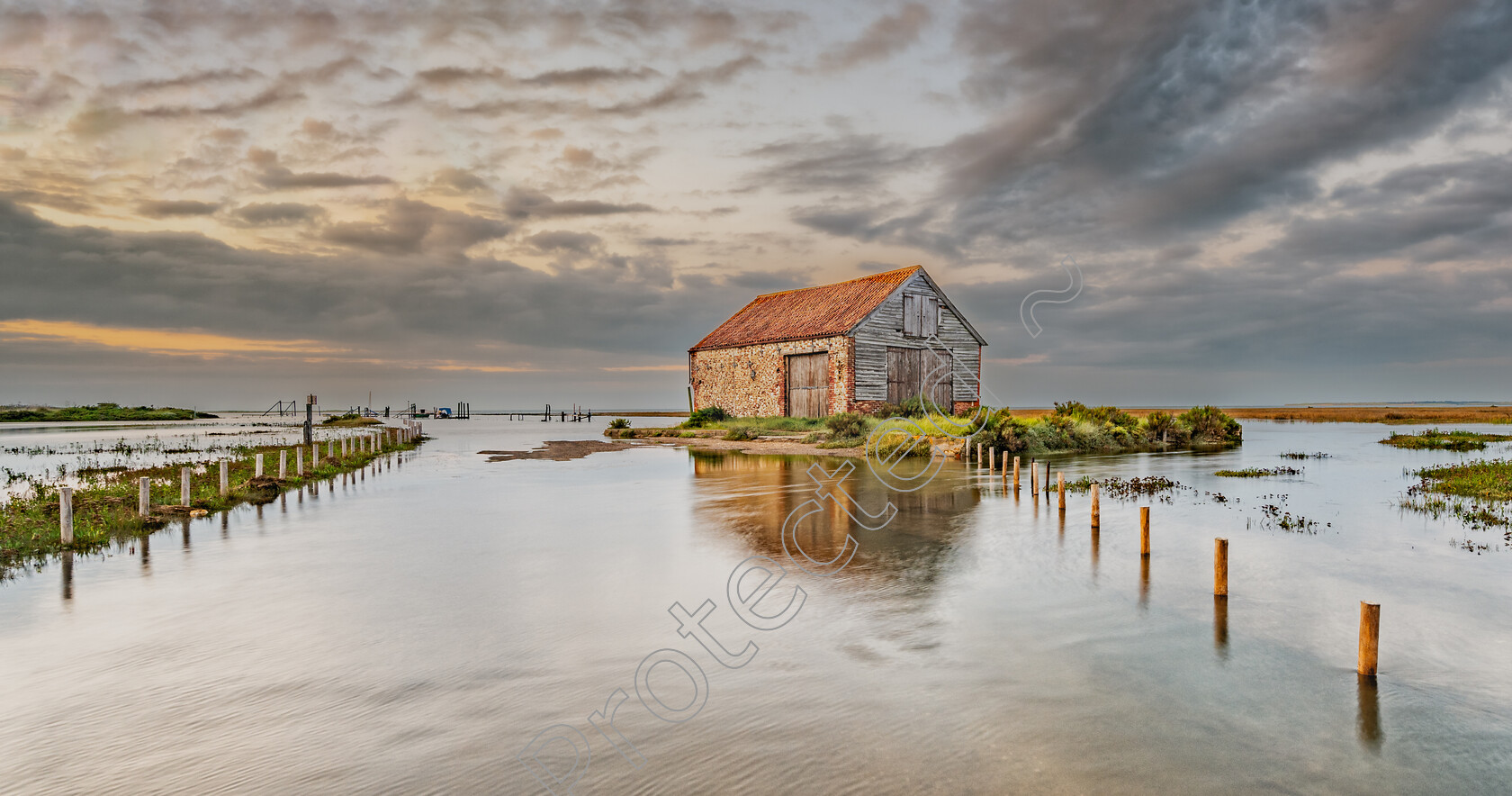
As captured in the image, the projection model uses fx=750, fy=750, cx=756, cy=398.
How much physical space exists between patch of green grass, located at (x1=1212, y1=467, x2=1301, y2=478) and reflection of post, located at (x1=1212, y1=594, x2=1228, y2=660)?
17.2 meters

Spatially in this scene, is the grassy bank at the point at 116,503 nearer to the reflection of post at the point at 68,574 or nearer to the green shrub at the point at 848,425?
the reflection of post at the point at 68,574

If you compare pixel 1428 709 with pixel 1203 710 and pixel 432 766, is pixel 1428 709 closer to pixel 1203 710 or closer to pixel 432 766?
pixel 1203 710

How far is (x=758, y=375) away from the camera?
42.5 meters

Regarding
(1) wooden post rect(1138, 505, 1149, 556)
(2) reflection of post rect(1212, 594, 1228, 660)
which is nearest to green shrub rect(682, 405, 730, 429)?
(1) wooden post rect(1138, 505, 1149, 556)

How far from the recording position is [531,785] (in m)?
5.25

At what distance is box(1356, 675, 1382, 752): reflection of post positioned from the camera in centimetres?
592

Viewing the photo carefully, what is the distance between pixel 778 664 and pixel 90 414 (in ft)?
371

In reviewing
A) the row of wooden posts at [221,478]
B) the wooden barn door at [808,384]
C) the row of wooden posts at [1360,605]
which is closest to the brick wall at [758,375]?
the wooden barn door at [808,384]

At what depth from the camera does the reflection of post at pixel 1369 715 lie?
5922 millimetres

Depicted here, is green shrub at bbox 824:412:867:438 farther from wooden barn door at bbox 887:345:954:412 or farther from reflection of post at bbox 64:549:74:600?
reflection of post at bbox 64:549:74:600

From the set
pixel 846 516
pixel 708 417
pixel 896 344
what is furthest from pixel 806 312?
pixel 846 516

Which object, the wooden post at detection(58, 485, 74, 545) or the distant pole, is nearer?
the wooden post at detection(58, 485, 74, 545)

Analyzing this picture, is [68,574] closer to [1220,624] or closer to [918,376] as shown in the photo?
[1220,624]

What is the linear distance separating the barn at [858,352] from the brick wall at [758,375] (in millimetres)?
52
